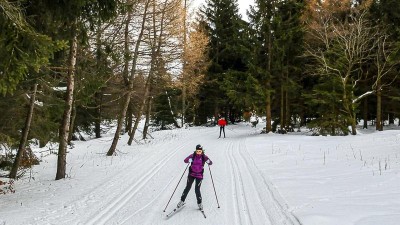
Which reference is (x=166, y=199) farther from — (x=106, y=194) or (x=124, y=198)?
(x=106, y=194)

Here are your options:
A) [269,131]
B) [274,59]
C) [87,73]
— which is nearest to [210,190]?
[87,73]

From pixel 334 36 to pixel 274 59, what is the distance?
547cm

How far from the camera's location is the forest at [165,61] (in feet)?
25.8

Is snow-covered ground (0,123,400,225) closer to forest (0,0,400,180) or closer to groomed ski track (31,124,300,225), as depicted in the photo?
groomed ski track (31,124,300,225)

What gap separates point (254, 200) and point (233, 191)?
107 cm

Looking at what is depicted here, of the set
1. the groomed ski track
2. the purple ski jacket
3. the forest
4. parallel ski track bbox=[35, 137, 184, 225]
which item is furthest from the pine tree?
the purple ski jacket

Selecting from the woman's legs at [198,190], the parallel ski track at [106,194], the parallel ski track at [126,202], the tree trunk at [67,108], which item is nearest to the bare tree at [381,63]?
the parallel ski track at [106,194]

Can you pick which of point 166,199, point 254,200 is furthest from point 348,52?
point 166,199

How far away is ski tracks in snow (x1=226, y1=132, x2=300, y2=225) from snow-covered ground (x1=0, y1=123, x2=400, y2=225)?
0.02 meters

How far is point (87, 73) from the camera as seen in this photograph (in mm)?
11547

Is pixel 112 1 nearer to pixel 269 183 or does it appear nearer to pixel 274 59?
pixel 269 183

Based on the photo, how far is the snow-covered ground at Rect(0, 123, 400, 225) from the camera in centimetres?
721

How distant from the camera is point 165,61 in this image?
20422mm

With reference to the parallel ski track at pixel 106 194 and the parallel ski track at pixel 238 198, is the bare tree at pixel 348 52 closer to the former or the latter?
the parallel ski track at pixel 238 198
